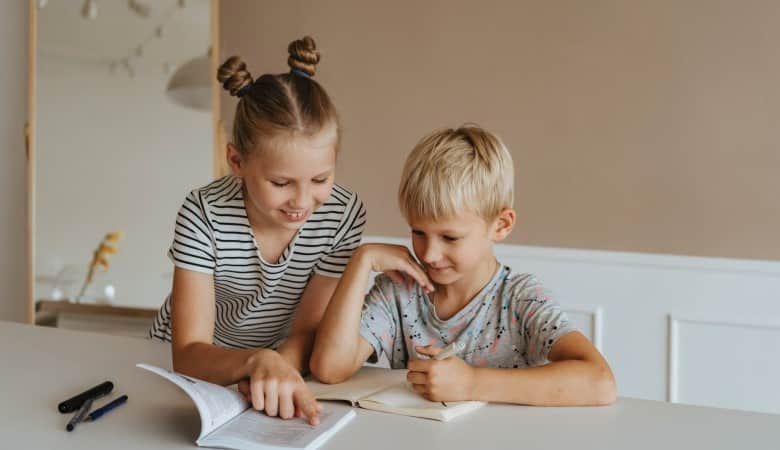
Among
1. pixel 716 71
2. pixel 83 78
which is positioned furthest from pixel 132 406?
pixel 83 78

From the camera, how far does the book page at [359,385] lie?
1.18 metres

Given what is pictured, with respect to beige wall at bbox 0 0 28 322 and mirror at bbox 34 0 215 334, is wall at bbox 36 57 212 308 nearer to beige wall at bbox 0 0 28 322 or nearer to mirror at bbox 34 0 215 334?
mirror at bbox 34 0 215 334

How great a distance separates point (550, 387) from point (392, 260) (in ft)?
1.17

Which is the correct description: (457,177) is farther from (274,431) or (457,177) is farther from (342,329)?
(274,431)

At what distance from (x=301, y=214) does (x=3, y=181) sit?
2462 mm

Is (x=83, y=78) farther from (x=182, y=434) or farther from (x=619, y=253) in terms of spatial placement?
(x=182, y=434)

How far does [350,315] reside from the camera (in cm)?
132

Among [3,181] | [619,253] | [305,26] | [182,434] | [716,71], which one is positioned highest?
[305,26]

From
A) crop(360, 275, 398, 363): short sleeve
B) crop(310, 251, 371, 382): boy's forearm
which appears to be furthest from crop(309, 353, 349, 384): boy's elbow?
crop(360, 275, 398, 363): short sleeve

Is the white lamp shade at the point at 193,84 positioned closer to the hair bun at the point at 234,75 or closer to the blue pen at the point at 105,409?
the hair bun at the point at 234,75

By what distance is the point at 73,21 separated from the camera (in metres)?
3.12

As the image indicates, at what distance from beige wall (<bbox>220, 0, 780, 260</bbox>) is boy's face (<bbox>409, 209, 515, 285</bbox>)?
Result: 1175mm

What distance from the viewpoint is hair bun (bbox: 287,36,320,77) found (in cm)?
140

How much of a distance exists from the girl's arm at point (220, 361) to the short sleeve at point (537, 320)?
403 millimetres
